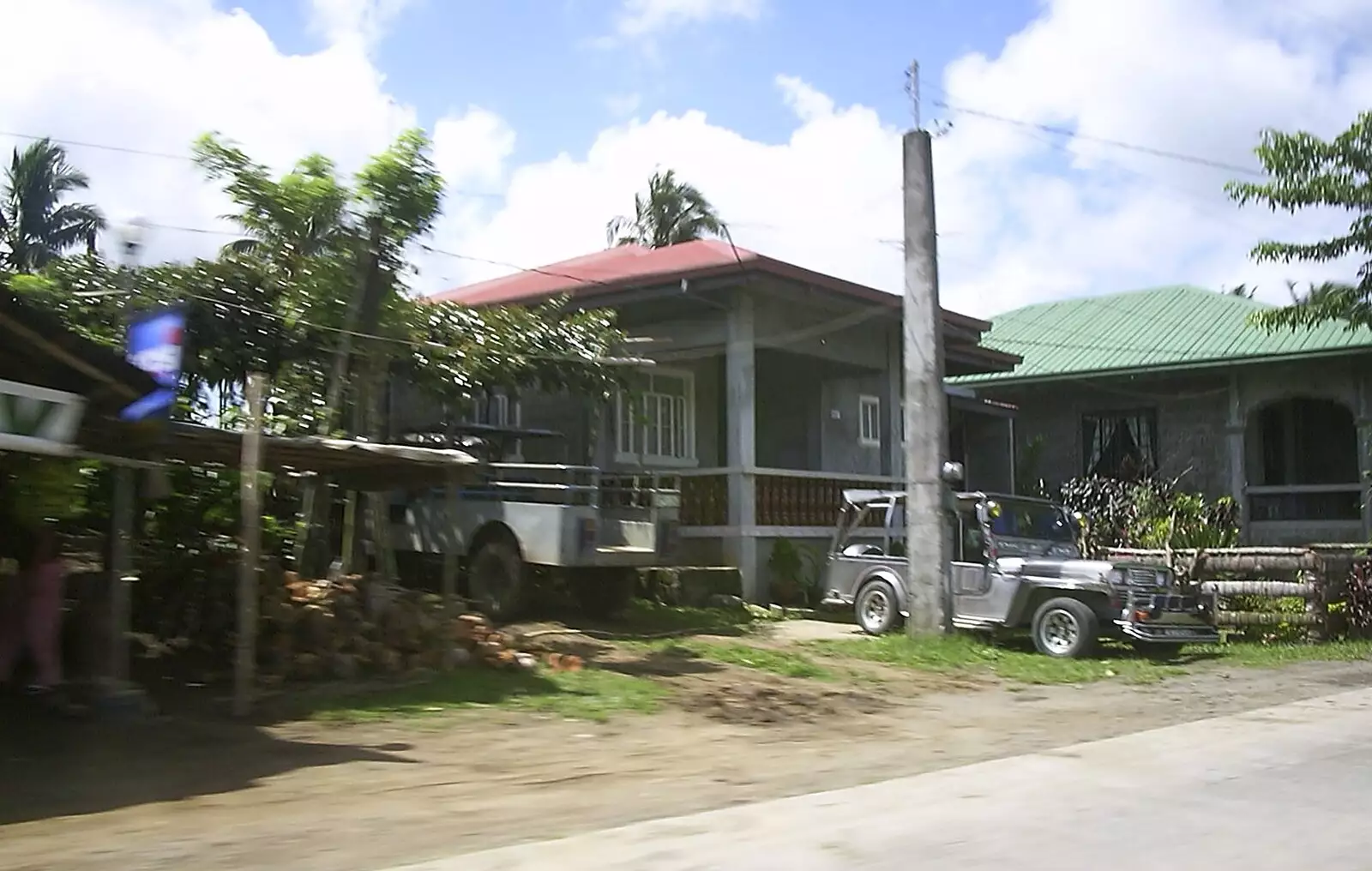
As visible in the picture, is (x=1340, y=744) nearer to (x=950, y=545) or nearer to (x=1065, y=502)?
(x=950, y=545)

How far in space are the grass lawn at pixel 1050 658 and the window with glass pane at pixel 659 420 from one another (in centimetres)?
624

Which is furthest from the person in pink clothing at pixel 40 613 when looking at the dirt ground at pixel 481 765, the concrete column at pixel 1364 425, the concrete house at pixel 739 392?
the concrete column at pixel 1364 425

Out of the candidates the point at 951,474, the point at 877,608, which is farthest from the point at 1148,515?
the point at 951,474

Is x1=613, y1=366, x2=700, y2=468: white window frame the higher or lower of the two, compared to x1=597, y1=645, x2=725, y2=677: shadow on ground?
higher

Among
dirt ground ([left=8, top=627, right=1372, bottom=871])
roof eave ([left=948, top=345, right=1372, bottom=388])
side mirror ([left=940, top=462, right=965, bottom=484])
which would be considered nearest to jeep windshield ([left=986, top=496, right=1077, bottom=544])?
side mirror ([left=940, top=462, right=965, bottom=484])

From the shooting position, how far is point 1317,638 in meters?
15.8

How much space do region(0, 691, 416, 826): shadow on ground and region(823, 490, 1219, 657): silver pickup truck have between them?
812 centimetres

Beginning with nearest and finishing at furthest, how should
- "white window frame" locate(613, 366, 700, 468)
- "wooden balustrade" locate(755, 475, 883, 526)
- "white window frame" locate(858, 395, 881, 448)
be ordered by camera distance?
"wooden balustrade" locate(755, 475, 883, 526)
"white window frame" locate(613, 366, 700, 468)
"white window frame" locate(858, 395, 881, 448)

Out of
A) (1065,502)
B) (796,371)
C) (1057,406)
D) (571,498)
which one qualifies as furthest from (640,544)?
(1057,406)

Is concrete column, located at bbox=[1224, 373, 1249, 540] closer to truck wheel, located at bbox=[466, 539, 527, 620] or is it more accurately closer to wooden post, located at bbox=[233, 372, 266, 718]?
truck wheel, located at bbox=[466, 539, 527, 620]

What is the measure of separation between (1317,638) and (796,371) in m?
9.67

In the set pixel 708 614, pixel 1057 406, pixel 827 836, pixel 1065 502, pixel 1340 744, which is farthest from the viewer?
pixel 1057 406

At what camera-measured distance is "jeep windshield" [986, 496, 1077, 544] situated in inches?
602

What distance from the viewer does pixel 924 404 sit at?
15.4 meters
